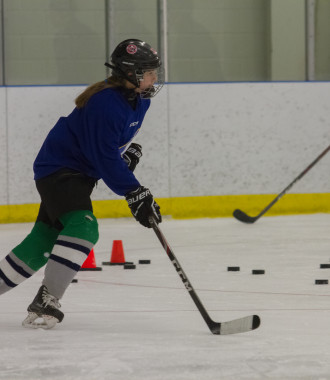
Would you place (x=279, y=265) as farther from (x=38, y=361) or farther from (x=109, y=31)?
(x=109, y=31)

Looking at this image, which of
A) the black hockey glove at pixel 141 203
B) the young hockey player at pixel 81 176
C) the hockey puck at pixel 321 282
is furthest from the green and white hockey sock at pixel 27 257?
the hockey puck at pixel 321 282

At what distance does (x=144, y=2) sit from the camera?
848cm

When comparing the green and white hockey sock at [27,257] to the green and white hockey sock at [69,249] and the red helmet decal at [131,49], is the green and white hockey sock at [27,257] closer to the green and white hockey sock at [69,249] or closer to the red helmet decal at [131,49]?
the green and white hockey sock at [69,249]

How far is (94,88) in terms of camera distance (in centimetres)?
316

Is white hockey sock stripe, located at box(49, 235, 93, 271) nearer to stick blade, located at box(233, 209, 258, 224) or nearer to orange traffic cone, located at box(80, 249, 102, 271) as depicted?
orange traffic cone, located at box(80, 249, 102, 271)

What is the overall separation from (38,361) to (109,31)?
6.19m

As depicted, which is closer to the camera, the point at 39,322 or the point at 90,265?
the point at 39,322

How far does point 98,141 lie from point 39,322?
0.62 metres

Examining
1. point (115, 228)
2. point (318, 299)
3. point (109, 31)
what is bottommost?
point (115, 228)

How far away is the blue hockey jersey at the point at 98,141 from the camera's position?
3049 millimetres

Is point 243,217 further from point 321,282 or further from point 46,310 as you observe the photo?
point 46,310

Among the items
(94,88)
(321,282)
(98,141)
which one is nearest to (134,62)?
(94,88)

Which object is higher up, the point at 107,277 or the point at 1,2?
the point at 1,2

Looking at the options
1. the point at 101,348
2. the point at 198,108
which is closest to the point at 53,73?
the point at 198,108
